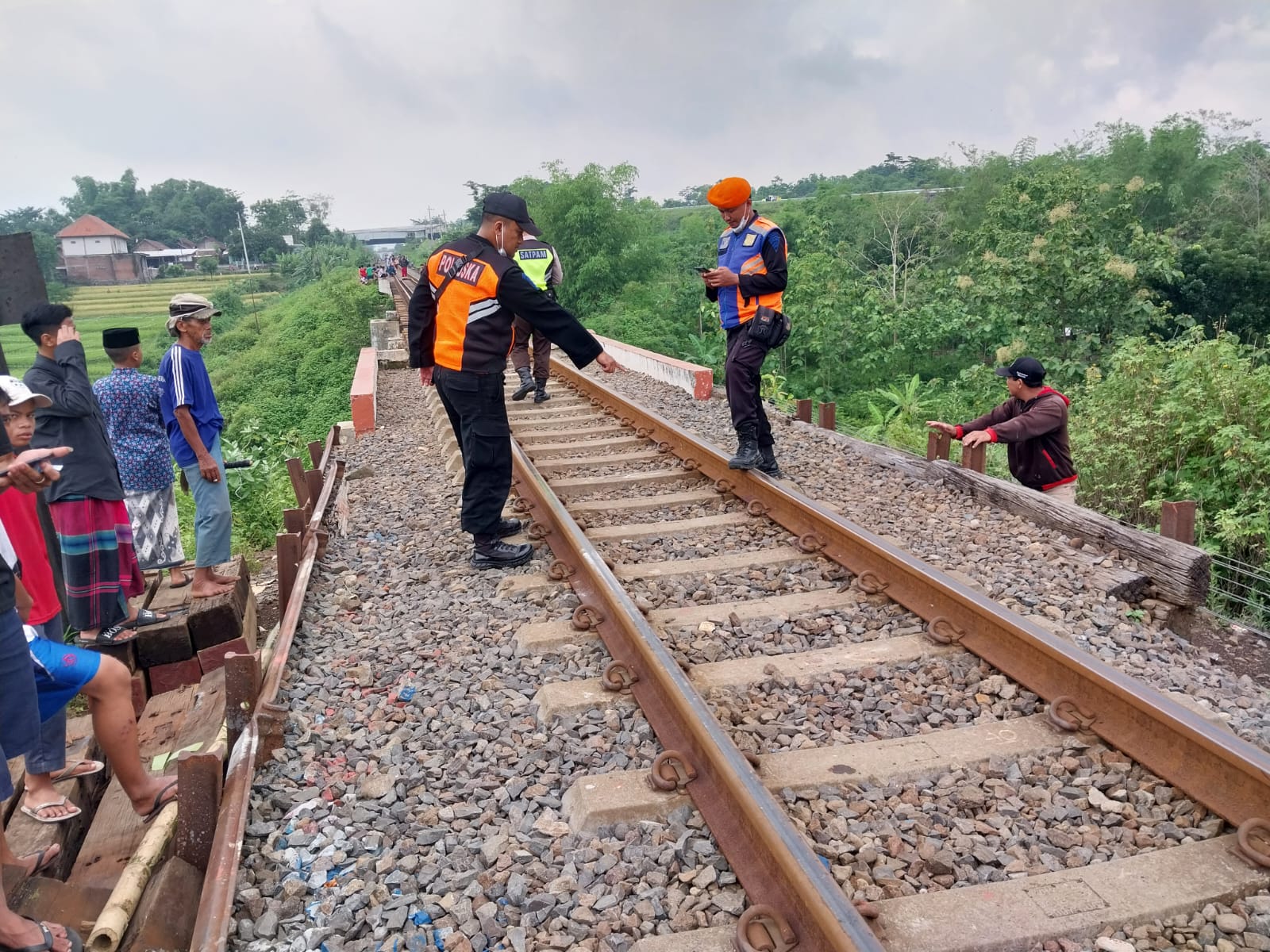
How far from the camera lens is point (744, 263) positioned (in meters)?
5.71

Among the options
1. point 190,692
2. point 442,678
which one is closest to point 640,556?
point 442,678

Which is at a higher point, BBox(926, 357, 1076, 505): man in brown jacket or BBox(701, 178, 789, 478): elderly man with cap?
BBox(701, 178, 789, 478): elderly man with cap

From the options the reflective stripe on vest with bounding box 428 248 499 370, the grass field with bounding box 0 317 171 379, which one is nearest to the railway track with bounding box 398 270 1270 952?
the reflective stripe on vest with bounding box 428 248 499 370

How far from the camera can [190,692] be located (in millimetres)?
4582

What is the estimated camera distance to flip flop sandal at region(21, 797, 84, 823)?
10.1 ft

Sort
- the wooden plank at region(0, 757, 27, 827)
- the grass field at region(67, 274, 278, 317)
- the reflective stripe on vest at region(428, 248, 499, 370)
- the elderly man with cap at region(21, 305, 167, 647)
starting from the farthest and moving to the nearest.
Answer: the grass field at region(67, 274, 278, 317), the reflective stripe on vest at region(428, 248, 499, 370), the elderly man with cap at region(21, 305, 167, 647), the wooden plank at region(0, 757, 27, 827)

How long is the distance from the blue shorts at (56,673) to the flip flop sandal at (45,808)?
0.40 meters

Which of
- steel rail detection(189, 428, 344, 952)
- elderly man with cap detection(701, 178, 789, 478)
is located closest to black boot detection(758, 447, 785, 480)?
elderly man with cap detection(701, 178, 789, 478)

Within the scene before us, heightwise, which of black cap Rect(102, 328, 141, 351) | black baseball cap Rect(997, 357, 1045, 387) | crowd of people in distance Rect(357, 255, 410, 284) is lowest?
black baseball cap Rect(997, 357, 1045, 387)

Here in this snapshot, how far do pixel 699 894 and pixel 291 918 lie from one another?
3.54ft

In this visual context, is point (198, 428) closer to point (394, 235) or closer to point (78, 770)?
point (78, 770)

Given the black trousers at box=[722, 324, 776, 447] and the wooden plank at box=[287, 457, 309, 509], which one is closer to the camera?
the wooden plank at box=[287, 457, 309, 509]

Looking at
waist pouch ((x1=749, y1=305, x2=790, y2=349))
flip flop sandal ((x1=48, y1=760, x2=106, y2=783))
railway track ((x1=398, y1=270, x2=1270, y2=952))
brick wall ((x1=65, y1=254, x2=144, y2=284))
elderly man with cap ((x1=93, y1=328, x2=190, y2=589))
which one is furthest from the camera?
brick wall ((x1=65, y1=254, x2=144, y2=284))

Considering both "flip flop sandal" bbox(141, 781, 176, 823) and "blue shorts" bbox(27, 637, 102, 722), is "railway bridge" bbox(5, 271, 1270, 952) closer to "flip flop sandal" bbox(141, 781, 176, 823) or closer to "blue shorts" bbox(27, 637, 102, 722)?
"flip flop sandal" bbox(141, 781, 176, 823)
